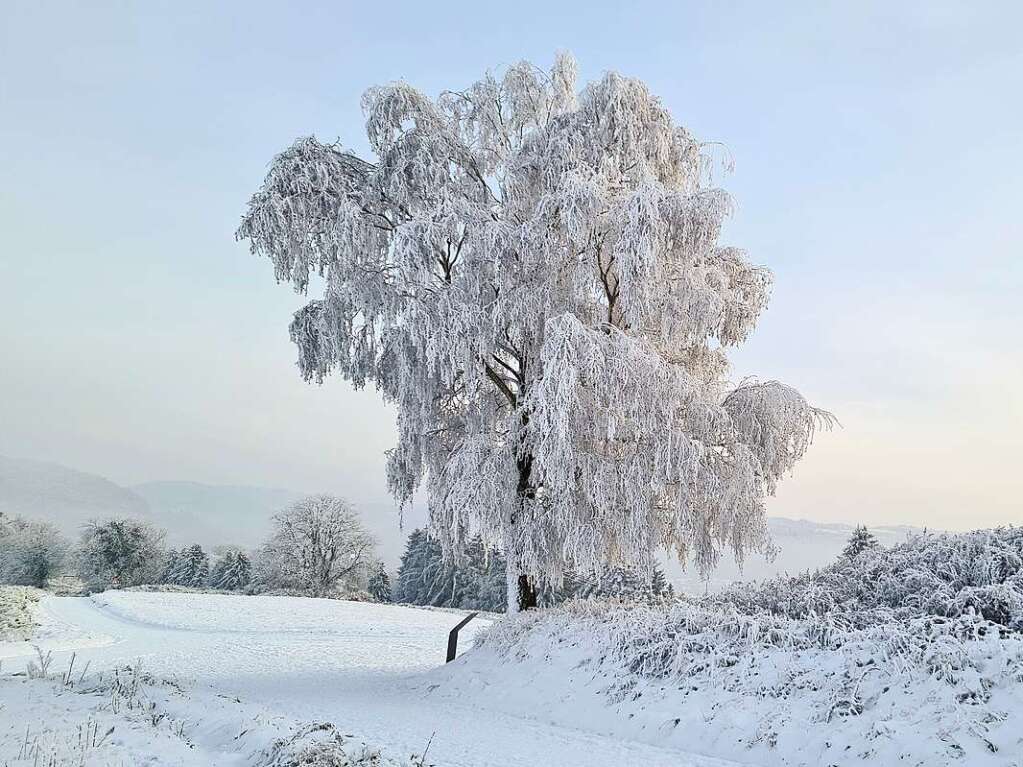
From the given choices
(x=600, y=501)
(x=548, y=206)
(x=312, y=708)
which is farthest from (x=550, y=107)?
(x=312, y=708)

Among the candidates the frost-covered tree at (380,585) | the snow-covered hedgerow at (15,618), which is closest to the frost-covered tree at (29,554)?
the frost-covered tree at (380,585)

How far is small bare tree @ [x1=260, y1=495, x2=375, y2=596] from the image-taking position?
39781mm

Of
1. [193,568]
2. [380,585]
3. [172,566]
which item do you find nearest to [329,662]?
[380,585]

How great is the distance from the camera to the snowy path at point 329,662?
612cm

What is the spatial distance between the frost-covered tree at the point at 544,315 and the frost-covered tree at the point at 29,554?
42448mm

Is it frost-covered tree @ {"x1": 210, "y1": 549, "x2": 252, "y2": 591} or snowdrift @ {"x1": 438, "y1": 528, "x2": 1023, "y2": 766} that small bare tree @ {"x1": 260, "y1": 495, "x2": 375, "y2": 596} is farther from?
snowdrift @ {"x1": 438, "y1": 528, "x2": 1023, "y2": 766}

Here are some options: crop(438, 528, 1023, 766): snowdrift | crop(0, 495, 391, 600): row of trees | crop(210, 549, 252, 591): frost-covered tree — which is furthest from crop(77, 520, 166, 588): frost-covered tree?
crop(438, 528, 1023, 766): snowdrift

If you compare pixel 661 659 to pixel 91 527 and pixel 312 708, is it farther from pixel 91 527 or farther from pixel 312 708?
pixel 91 527

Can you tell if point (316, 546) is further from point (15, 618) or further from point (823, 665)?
point (823, 665)

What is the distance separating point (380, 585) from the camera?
46.4 metres

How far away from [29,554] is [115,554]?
601 cm

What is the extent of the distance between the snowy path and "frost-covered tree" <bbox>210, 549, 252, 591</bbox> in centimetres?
1851

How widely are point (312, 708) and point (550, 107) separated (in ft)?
38.3

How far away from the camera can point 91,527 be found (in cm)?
4412
